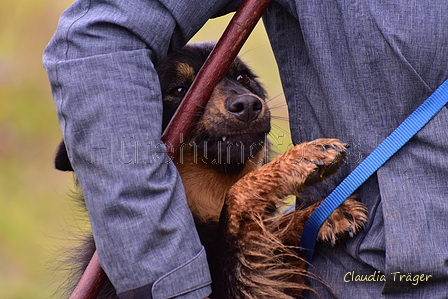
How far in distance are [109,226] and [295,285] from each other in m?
1.04

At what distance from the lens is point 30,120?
8578 mm

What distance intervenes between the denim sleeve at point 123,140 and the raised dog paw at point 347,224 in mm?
586

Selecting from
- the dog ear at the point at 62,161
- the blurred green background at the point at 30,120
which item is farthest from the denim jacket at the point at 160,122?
the blurred green background at the point at 30,120

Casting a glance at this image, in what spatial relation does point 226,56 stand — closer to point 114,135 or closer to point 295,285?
point 114,135

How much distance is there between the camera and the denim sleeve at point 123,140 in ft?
5.38

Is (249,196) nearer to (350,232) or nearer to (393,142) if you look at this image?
(350,232)

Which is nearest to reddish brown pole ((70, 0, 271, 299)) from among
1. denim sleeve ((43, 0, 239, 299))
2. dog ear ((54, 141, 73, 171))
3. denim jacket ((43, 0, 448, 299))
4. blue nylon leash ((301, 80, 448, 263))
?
denim jacket ((43, 0, 448, 299))

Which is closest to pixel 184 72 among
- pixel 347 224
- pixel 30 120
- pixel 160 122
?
pixel 160 122

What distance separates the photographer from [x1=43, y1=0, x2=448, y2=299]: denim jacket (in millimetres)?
1645

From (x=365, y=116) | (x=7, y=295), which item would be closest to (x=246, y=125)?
(x=365, y=116)

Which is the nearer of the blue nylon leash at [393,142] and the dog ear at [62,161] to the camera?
the blue nylon leash at [393,142]

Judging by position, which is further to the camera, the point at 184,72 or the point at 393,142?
the point at 184,72

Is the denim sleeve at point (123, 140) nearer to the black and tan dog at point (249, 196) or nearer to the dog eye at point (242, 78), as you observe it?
the black and tan dog at point (249, 196)

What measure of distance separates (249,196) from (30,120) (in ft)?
23.1
